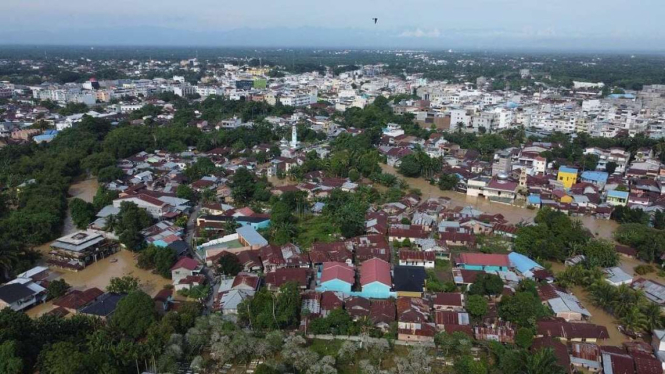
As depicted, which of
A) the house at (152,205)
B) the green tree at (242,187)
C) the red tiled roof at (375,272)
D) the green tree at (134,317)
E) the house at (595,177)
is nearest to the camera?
the green tree at (134,317)

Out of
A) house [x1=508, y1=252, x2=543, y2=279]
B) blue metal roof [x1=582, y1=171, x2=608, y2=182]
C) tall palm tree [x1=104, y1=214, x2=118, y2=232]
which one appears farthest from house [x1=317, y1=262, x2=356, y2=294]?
blue metal roof [x1=582, y1=171, x2=608, y2=182]

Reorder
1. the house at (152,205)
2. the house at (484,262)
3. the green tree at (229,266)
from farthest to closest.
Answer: the house at (152,205) < the house at (484,262) < the green tree at (229,266)

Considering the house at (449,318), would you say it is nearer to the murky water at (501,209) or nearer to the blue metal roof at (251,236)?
the blue metal roof at (251,236)

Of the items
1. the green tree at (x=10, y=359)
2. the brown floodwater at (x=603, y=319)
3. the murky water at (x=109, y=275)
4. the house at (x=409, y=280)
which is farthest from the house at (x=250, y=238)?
the brown floodwater at (x=603, y=319)

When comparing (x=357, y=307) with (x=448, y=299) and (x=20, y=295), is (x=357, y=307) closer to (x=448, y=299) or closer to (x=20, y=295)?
(x=448, y=299)

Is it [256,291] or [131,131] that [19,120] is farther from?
[256,291]

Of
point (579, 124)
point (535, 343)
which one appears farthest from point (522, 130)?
point (535, 343)

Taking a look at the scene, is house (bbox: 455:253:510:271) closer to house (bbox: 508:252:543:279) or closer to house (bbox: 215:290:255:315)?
house (bbox: 508:252:543:279)
